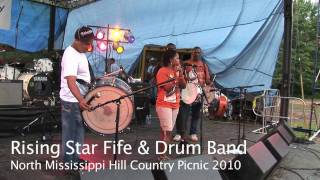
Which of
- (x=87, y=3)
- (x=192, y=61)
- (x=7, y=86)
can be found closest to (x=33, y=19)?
(x=87, y=3)

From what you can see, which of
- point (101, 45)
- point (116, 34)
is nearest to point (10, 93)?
point (101, 45)

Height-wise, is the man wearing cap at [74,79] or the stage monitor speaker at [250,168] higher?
the man wearing cap at [74,79]

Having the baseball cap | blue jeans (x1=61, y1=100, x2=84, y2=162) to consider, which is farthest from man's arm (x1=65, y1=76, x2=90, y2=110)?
the baseball cap

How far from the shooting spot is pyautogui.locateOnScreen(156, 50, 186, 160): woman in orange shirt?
6527 mm

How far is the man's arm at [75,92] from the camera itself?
16.7 feet

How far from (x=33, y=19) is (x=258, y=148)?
53.3 feet

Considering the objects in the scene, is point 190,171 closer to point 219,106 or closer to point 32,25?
point 219,106

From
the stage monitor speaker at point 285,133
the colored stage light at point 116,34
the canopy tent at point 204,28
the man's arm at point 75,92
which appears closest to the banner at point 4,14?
the colored stage light at point 116,34

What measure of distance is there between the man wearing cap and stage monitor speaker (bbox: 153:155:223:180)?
126 centimetres

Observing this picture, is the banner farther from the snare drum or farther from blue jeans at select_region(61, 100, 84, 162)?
blue jeans at select_region(61, 100, 84, 162)

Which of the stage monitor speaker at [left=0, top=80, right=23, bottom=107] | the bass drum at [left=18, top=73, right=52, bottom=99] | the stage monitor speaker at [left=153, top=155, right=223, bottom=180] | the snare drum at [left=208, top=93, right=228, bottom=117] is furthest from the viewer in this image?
the snare drum at [left=208, top=93, right=228, bottom=117]

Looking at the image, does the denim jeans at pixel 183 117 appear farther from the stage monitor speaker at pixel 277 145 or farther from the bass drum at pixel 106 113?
the bass drum at pixel 106 113

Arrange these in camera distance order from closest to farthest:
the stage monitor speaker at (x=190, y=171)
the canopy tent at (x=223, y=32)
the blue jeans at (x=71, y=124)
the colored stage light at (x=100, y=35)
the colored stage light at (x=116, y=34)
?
the stage monitor speaker at (x=190, y=171) → the blue jeans at (x=71, y=124) → the canopy tent at (x=223, y=32) → the colored stage light at (x=100, y=35) → the colored stage light at (x=116, y=34)

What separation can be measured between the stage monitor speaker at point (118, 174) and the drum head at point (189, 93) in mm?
3104
